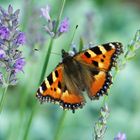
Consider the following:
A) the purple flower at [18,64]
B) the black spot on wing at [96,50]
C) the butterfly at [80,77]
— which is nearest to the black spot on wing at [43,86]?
the butterfly at [80,77]

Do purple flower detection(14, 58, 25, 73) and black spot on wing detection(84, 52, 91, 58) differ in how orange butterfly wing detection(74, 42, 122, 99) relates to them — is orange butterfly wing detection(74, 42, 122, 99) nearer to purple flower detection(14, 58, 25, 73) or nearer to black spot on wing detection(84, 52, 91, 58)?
black spot on wing detection(84, 52, 91, 58)

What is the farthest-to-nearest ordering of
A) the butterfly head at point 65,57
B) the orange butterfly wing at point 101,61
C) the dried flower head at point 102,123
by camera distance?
the butterfly head at point 65,57 → the orange butterfly wing at point 101,61 → the dried flower head at point 102,123

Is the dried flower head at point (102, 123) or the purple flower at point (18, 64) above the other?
the purple flower at point (18, 64)

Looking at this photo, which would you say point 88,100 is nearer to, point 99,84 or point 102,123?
point 99,84

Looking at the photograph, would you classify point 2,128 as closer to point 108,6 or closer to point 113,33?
point 113,33

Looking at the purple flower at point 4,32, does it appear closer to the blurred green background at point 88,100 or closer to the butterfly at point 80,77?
the butterfly at point 80,77

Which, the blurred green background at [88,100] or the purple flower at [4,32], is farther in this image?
the blurred green background at [88,100]

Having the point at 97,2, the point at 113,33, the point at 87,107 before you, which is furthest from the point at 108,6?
the point at 87,107

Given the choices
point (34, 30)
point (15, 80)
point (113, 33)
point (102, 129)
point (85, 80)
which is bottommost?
point (102, 129)
